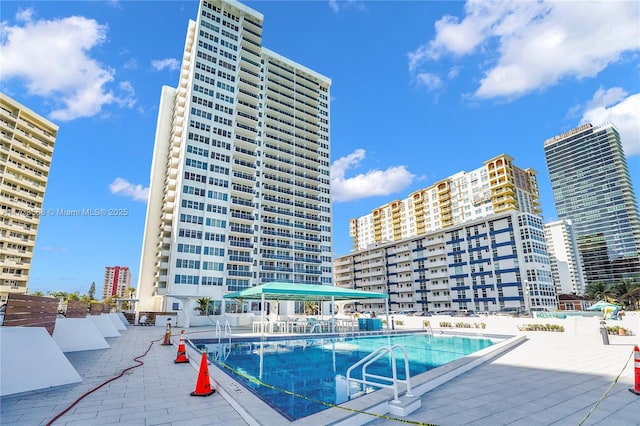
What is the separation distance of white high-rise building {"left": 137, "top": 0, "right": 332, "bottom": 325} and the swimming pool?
27.5 meters

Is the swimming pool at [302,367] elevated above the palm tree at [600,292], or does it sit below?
below

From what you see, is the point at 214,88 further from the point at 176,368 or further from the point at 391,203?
the point at 391,203

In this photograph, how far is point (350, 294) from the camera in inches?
869

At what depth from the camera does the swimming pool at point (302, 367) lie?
6699 mm

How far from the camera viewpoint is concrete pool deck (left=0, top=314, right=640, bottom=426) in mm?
5078

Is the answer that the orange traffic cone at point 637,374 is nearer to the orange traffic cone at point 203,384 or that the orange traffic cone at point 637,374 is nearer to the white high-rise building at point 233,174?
the orange traffic cone at point 203,384

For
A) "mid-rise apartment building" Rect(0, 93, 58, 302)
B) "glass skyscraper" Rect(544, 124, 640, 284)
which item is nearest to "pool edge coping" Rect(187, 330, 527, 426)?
"mid-rise apartment building" Rect(0, 93, 58, 302)

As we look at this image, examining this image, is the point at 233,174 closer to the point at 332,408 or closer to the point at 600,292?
the point at 332,408

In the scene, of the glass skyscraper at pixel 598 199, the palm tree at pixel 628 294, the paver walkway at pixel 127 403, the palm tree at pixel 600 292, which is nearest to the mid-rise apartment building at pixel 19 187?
the paver walkway at pixel 127 403

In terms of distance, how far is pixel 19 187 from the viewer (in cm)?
5662

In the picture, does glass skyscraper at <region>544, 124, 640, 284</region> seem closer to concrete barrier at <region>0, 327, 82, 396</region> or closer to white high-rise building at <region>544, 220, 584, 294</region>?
white high-rise building at <region>544, 220, 584, 294</region>

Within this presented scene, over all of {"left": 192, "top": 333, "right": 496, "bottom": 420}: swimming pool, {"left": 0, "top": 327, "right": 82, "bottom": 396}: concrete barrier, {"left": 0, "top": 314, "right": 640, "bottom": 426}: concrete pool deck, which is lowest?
{"left": 192, "top": 333, "right": 496, "bottom": 420}: swimming pool

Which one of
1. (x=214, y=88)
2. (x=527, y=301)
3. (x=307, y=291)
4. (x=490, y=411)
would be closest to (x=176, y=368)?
(x=490, y=411)

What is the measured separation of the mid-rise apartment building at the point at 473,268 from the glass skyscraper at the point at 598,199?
85.6 metres
